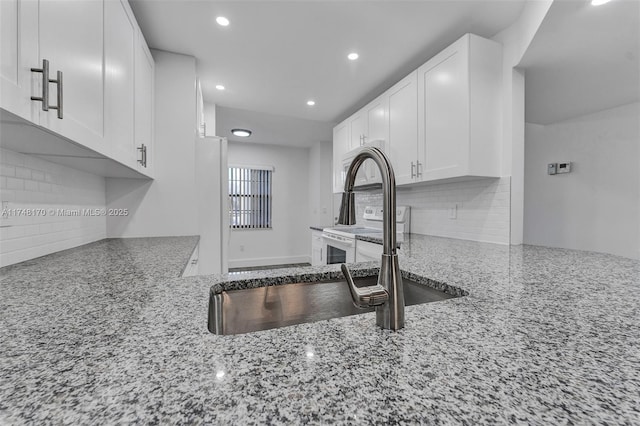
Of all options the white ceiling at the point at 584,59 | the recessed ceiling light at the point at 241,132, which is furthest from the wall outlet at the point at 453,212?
the recessed ceiling light at the point at 241,132

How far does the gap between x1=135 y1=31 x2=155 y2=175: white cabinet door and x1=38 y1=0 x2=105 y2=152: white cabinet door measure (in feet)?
1.89

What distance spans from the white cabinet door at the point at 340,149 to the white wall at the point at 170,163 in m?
1.88

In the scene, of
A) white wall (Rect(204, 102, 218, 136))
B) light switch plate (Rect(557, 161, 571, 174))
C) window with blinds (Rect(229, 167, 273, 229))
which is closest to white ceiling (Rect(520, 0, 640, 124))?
light switch plate (Rect(557, 161, 571, 174))

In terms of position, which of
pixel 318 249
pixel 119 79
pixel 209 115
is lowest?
pixel 318 249

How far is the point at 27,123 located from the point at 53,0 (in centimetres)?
43

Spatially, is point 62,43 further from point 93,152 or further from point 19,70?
point 93,152

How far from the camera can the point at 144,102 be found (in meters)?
1.93

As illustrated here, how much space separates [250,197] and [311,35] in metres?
3.96

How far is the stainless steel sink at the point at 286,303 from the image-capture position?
92 cm

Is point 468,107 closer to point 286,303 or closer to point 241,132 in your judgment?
point 286,303

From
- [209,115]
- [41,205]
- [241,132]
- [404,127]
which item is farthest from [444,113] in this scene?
[241,132]

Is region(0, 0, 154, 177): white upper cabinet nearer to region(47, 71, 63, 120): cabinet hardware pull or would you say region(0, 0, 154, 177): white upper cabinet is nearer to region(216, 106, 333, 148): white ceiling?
region(47, 71, 63, 120): cabinet hardware pull

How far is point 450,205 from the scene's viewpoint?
8.00 feet

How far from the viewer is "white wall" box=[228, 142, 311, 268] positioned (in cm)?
543
